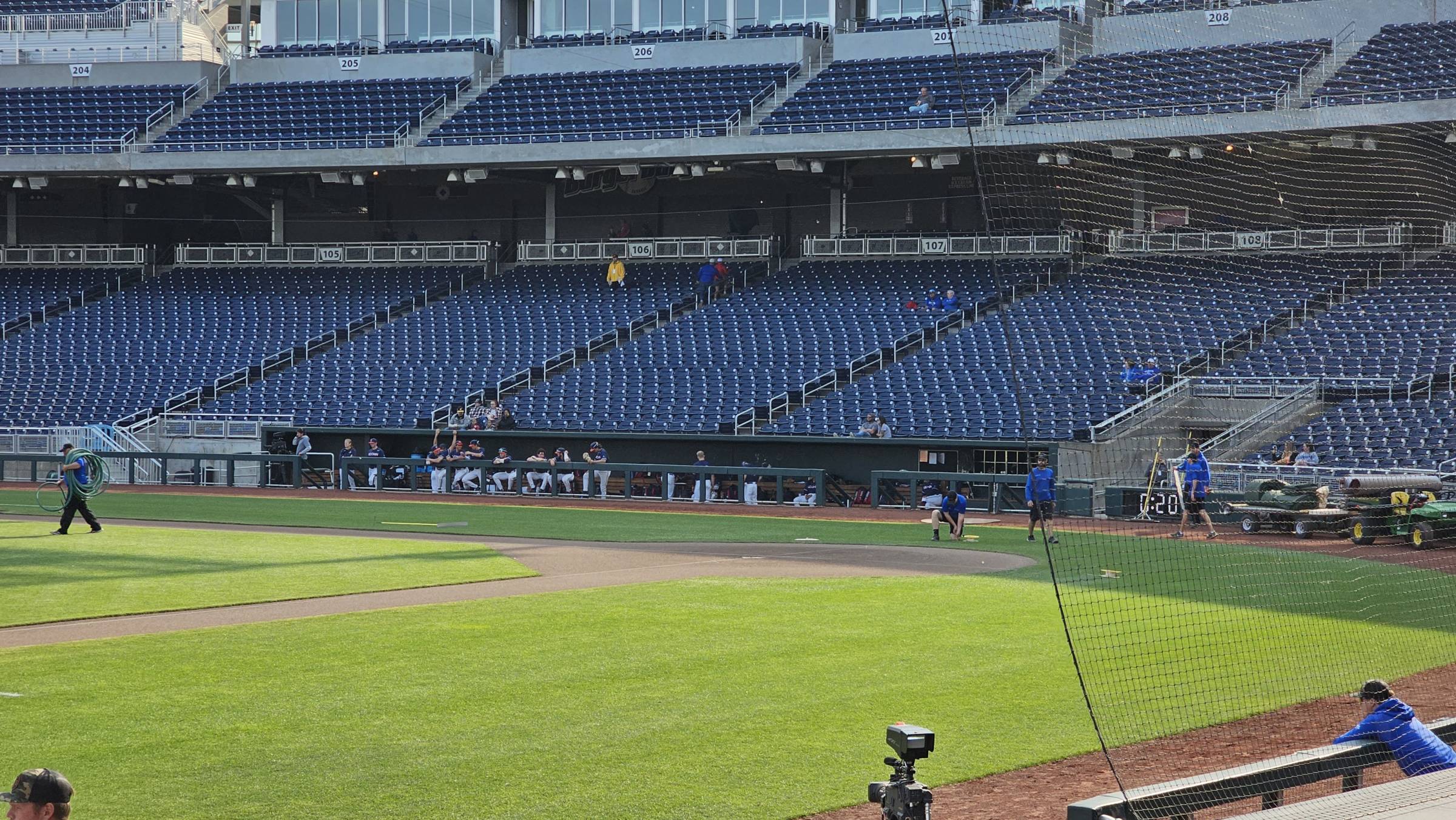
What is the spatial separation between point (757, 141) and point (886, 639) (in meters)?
29.9

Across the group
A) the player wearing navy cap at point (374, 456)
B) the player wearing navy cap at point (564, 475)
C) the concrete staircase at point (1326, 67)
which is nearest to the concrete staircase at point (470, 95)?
the player wearing navy cap at point (374, 456)

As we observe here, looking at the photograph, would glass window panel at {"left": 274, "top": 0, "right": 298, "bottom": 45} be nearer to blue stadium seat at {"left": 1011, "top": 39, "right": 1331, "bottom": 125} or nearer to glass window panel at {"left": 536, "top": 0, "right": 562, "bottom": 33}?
glass window panel at {"left": 536, "top": 0, "right": 562, "bottom": 33}

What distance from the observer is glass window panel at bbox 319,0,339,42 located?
53375 mm

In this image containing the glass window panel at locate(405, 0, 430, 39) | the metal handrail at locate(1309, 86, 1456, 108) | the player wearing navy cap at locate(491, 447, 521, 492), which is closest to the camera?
the metal handrail at locate(1309, 86, 1456, 108)

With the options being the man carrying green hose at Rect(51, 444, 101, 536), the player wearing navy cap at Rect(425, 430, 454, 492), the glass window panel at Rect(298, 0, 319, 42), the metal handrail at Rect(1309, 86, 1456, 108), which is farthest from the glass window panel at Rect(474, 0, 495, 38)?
the man carrying green hose at Rect(51, 444, 101, 536)

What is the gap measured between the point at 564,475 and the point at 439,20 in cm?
2322

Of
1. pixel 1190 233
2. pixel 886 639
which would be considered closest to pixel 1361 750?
pixel 886 639

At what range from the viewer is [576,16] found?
5119 centimetres

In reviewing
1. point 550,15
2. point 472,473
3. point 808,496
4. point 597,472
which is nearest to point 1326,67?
point 808,496

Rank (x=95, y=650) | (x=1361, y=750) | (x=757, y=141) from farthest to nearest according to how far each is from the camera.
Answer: (x=757, y=141) < (x=95, y=650) < (x=1361, y=750)

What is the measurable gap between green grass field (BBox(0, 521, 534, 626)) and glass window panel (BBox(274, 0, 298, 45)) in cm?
3271

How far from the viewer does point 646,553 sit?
2206cm

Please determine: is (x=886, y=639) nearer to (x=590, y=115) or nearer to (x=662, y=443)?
(x=662, y=443)

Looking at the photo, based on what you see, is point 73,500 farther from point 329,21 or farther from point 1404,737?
point 329,21
